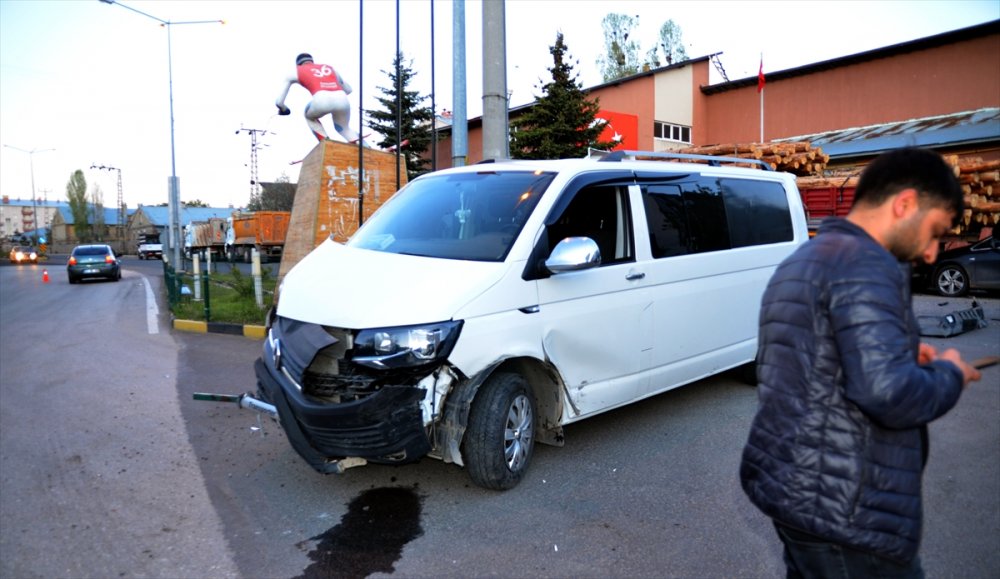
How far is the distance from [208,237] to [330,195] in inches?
1614

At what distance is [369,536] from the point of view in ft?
12.3

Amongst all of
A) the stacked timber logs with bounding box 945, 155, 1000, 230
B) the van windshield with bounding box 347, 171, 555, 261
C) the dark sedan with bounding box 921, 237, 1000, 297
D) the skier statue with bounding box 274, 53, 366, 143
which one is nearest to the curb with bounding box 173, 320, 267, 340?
the skier statue with bounding box 274, 53, 366, 143

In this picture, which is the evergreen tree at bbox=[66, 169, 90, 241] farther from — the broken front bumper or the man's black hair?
the man's black hair

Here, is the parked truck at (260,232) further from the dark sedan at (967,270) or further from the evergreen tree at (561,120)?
the dark sedan at (967,270)

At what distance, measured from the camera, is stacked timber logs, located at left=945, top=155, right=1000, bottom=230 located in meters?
13.9

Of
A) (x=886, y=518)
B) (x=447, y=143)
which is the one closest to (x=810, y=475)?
(x=886, y=518)

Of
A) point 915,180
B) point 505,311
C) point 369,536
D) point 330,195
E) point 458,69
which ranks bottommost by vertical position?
point 369,536

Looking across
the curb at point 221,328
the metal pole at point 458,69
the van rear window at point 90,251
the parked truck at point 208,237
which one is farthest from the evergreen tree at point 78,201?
the metal pole at point 458,69

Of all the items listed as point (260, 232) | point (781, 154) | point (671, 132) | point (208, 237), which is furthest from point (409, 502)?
point (208, 237)

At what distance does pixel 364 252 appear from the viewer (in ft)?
15.3

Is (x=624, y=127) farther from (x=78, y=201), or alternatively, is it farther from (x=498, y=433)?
(x=78, y=201)

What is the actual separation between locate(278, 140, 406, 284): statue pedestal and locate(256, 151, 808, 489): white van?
20.6 feet

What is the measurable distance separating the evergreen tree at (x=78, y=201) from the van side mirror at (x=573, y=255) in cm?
11027

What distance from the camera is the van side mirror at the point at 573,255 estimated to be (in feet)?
13.5
